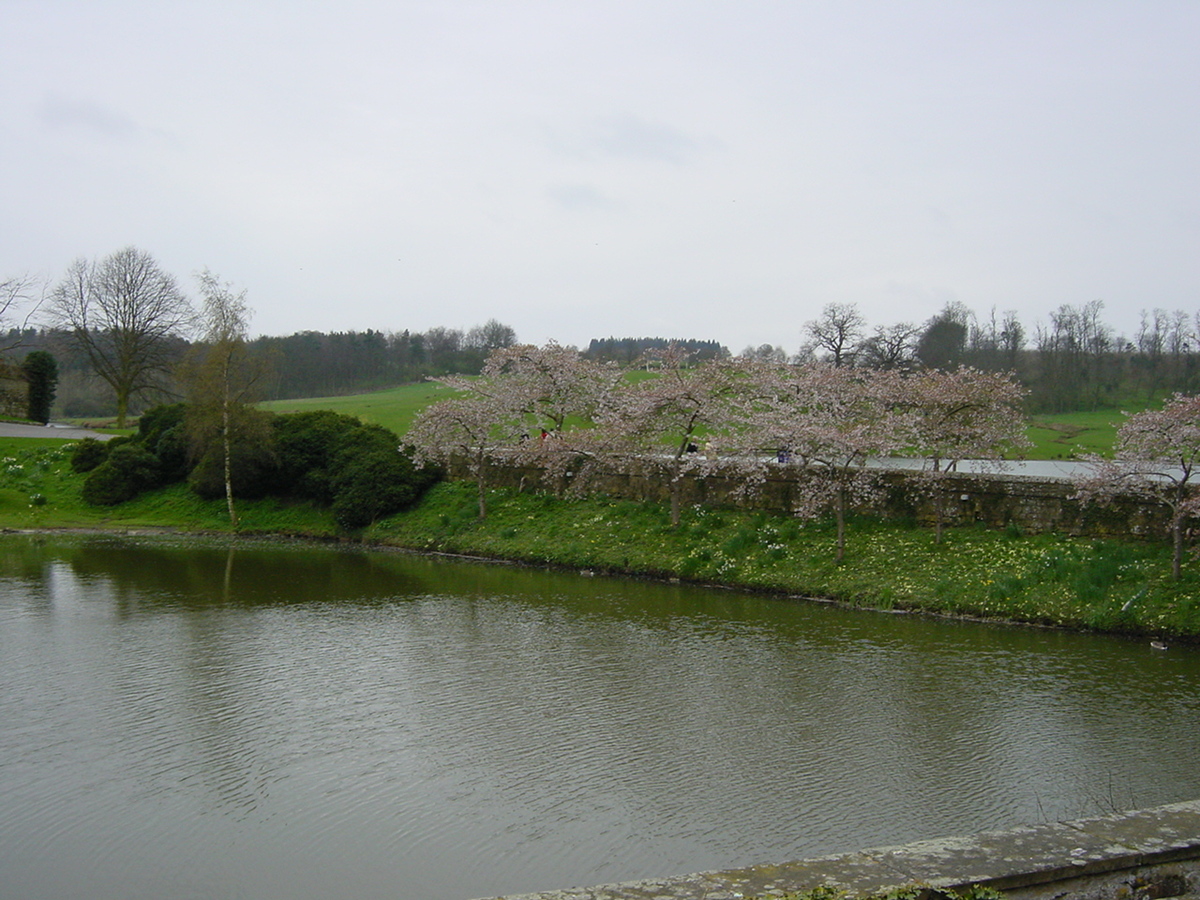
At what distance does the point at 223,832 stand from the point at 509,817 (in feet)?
8.07

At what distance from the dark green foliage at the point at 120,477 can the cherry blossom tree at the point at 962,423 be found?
90.4 feet

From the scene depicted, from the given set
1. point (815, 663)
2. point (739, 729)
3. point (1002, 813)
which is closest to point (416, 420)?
point (815, 663)

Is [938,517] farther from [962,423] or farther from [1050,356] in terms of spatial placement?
[1050,356]

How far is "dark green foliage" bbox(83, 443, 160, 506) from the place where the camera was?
3297 cm

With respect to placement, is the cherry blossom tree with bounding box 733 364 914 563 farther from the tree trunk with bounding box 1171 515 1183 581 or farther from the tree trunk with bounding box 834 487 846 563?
the tree trunk with bounding box 1171 515 1183 581

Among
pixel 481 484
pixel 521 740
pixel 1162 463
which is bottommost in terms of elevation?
pixel 521 740

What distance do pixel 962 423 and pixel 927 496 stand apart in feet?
6.41

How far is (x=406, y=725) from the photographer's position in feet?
34.7

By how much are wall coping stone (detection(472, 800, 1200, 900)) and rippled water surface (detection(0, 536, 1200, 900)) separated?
8.02 feet

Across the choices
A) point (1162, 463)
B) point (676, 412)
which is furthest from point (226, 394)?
point (1162, 463)

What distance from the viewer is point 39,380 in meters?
49.2

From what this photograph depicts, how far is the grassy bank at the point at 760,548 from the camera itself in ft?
54.1

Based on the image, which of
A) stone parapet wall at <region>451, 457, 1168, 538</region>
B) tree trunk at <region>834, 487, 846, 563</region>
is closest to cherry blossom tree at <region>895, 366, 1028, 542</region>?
stone parapet wall at <region>451, 457, 1168, 538</region>

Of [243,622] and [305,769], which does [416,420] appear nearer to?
[243,622]
